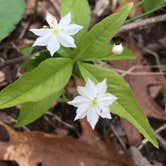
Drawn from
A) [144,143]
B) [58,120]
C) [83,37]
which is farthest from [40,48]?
[144,143]

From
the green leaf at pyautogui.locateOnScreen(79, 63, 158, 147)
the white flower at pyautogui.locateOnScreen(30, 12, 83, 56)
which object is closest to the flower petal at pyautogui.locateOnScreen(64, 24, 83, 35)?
the white flower at pyautogui.locateOnScreen(30, 12, 83, 56)

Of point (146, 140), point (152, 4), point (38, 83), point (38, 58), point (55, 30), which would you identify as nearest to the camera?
point (38, 83)

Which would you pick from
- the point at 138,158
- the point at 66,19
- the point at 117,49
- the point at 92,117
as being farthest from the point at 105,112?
the point at 138,158

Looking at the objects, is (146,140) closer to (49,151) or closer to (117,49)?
(49,151)

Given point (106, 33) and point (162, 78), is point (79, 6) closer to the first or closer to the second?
point (106, 33)

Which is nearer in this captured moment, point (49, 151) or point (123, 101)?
point (123, 101)

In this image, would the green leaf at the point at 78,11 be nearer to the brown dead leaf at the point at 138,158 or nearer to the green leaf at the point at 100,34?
the green leaf at the point at 100,34

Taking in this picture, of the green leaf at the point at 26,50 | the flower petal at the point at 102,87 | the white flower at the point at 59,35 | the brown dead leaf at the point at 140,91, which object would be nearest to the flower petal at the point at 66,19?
the white flower at the point at 59,35
